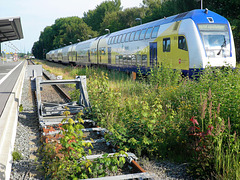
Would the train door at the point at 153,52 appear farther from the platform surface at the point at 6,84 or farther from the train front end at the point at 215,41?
the platform surface at the point at 6,84

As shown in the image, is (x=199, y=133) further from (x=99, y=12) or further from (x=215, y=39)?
→ (x=99, y=12)

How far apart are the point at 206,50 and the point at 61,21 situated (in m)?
112

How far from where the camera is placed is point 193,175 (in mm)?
4418

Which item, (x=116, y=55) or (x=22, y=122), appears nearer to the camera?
(x=22, y=122)

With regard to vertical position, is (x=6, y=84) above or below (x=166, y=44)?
below

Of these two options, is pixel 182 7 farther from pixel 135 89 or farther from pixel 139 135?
pixel 139 135

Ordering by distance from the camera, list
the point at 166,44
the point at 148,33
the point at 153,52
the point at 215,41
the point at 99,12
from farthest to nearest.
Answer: the point at 99,12 < the point at 148,33 < the point at 153,52 < the point at 166,44 < the point at 215,41

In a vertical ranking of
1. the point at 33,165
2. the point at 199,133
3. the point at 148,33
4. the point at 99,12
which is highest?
the point at 99,12

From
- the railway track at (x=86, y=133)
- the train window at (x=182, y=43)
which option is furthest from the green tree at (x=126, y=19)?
the railway track at (x=86, y=133)

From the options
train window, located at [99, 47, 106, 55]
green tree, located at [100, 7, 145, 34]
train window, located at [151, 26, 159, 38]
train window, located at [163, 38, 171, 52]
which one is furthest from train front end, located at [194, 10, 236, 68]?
green tree, located at [100, 7, 145, 34]

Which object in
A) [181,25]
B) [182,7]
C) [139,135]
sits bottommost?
[139,135]

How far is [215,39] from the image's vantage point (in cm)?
1266

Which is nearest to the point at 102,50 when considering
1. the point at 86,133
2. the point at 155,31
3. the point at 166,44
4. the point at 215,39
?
the point at 155,31

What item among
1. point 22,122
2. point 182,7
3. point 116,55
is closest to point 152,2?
point 182,7
